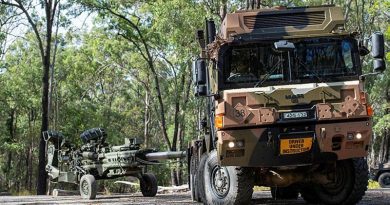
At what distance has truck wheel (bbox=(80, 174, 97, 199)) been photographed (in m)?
16.5

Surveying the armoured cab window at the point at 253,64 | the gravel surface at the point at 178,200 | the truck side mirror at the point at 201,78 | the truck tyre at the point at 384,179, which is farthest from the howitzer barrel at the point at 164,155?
the truck tyre at the point at 384,179

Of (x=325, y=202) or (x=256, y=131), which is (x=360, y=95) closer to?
(x=256, y=131)

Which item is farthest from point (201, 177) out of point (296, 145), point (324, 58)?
point (324, 58)

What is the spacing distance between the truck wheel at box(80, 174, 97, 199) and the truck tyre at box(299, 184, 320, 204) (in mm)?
7608

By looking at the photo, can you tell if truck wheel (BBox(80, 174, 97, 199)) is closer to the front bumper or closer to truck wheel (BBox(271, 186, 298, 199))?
truck wheel (BBox(271, 186, 298, 199))

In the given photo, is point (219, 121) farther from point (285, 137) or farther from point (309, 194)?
point (309, 194)

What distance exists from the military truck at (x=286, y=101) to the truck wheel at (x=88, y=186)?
312 inches

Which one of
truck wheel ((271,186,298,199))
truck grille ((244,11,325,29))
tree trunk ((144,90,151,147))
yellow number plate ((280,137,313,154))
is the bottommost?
truck wheel ((271,186,298,199))

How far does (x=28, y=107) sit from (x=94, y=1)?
21228 mm

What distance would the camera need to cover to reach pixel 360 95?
8281 millimetres

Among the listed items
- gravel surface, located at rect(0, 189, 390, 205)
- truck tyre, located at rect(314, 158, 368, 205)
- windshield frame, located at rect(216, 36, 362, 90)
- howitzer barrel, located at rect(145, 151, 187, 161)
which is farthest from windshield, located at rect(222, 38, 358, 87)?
howitzer barrel, located at rect(145, 151, 187, 161)

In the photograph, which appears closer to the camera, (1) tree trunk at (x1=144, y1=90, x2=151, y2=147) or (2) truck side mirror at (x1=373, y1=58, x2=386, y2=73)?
(2) truck side mirror at (x1=373, y1=58, x2=386, y2=73)

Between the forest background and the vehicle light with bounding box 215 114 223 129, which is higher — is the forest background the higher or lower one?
the higher one

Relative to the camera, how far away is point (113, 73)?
49.5 metres
